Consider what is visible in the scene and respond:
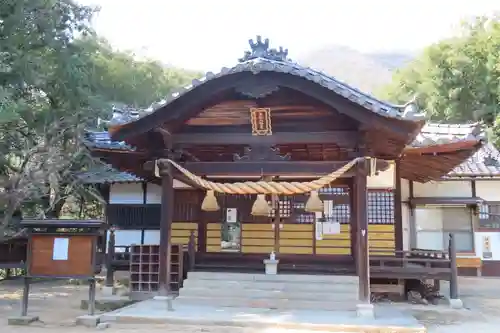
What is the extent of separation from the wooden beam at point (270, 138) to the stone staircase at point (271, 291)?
286 centimetres

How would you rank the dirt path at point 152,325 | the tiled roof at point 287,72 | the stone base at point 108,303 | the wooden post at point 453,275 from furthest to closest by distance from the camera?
the wooden post at point 453,275 < the stone base at point 108,303 < the tiled roof at point 287,72 < the dirt path at point 152,325

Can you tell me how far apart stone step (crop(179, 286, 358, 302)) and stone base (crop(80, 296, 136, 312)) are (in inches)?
67.9

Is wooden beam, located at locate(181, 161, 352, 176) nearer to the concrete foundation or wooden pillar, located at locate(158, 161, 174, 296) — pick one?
wooden pillar, located at locate(158, 161, 174, 296)

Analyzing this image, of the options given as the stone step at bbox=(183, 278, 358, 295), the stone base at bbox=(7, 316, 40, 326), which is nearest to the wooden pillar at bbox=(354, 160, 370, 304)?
the stone step at bbox=(183, 278, 358, 295)

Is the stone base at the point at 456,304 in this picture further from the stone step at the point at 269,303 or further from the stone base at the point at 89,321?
the stone base at the point at 89,321

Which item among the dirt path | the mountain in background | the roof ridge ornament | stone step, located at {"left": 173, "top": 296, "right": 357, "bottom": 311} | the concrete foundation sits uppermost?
the mountain in background

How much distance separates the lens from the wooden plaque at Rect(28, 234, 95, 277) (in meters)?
8.73

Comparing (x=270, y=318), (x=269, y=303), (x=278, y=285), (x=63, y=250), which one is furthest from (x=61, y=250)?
(x=278, y=285)

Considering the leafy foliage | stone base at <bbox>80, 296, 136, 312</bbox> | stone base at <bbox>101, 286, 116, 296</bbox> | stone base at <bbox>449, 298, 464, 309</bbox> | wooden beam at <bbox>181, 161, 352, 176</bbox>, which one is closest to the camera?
wooden beam at <bbox>181, 161, 352, 176</bbox>

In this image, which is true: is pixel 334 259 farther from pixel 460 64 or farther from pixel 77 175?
pixel 460 64

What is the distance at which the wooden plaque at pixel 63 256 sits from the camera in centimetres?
873

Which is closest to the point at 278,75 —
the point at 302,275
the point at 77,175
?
the point at 302,275

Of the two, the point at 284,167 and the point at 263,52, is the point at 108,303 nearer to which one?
the point at 284,167

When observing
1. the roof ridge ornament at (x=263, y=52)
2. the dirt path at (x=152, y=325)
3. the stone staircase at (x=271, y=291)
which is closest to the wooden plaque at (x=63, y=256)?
the dirt path at (x=152, y=325)
